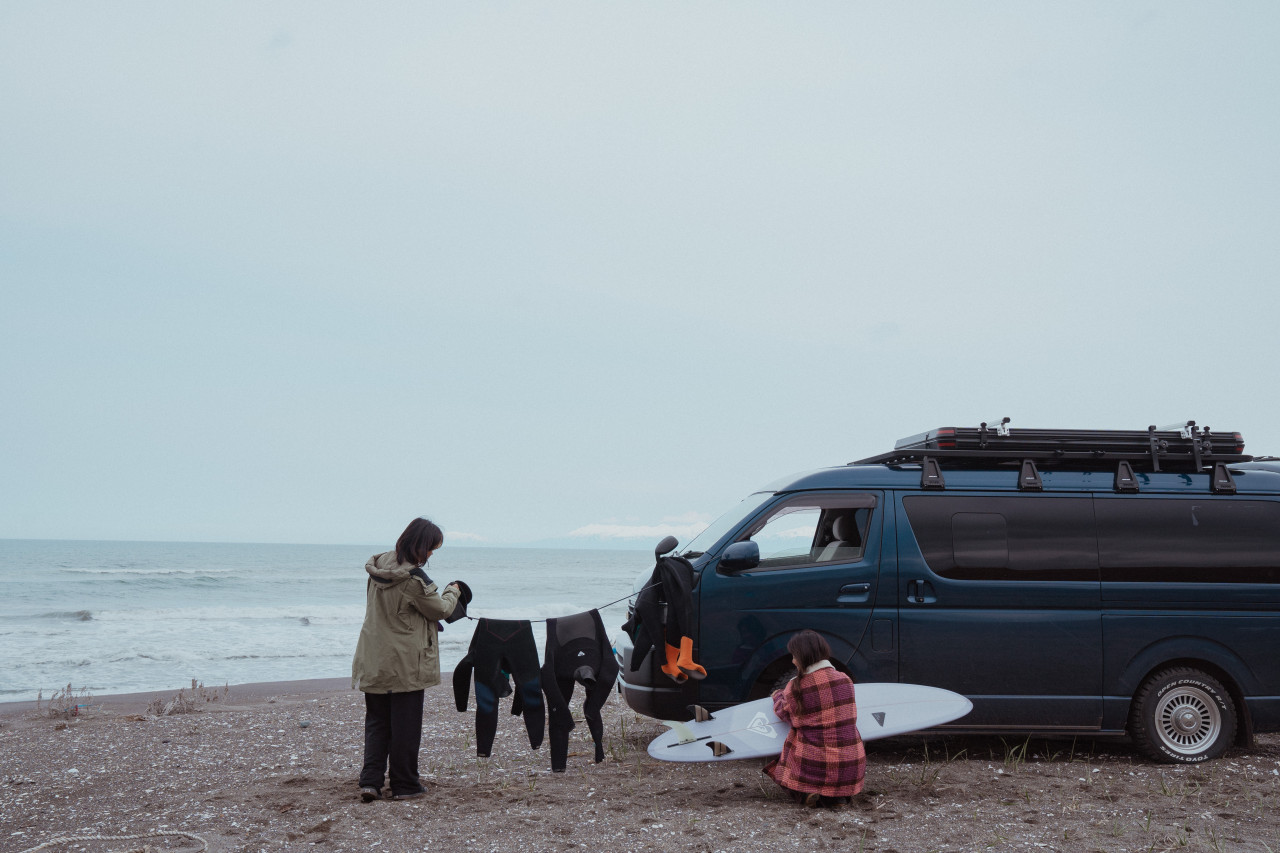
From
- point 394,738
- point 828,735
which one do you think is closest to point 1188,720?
point 828,735

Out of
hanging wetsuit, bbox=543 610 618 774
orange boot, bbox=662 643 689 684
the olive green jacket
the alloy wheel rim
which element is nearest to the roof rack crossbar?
the alloy wheel rim

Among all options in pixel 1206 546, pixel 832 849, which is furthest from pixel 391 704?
pixel 1206 546

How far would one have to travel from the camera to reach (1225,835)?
517 cm

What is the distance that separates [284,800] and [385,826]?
112cm

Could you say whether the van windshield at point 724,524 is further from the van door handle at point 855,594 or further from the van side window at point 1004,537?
the van side window at point 1004,537

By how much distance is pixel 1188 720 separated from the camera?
691 centimetres

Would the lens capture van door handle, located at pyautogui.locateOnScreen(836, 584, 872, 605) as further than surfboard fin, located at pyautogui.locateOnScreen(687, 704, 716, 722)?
Yes

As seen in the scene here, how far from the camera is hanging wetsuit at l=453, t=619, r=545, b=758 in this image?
A: 6.30 metres

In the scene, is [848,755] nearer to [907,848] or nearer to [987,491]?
[907,848]

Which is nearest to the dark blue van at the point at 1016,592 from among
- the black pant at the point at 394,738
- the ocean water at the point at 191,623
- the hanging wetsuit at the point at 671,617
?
the hanging wetsuit at the point at 671,617

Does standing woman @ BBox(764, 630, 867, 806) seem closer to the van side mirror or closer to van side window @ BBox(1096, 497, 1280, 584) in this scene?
the van side mirror

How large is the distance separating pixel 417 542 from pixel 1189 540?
5.84 m

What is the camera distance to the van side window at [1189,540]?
7035 mm

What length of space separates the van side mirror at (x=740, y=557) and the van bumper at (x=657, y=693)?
87 cm
